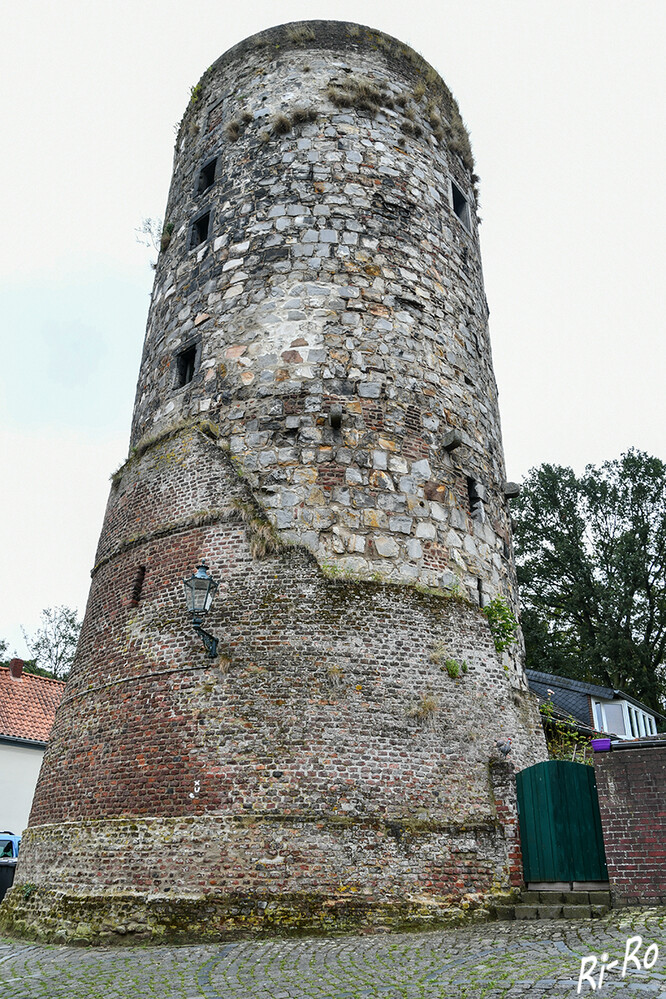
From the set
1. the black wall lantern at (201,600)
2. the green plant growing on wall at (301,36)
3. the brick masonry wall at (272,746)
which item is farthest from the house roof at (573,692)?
the green plant growing on wall at (301,36)

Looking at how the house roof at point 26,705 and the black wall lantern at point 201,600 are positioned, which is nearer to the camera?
the black wall lantern at point 201,600

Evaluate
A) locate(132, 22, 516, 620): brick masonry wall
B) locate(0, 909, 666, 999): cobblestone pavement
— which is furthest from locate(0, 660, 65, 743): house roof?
locate(0, 909, 666, 999): cobblestone pavement

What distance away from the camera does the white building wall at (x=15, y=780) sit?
78.4 ft

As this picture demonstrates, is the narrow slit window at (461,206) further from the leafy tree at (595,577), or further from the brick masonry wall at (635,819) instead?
the leafy tree at (595,577)

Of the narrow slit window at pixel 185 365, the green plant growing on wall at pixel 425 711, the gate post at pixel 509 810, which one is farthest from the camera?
the narrow slit window at pixel 185 365

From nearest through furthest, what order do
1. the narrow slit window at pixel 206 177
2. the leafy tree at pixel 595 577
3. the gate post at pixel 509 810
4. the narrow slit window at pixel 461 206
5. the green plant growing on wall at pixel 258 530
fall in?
1. the gate post at pixel 509 810
2. the green plant growing on wall at pixel 258 530
3. the narrow slit window at pixel 206 177
4. the narrow slit window at pixel 461 206
5. the leafy tree at pixel 595 577

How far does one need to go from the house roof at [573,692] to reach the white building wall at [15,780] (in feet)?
52.7

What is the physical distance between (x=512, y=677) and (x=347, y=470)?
3.50 m

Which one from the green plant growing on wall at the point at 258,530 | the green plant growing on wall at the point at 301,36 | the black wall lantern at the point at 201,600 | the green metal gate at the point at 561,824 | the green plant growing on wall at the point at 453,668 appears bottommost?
the green metal gate at the point at 561,824

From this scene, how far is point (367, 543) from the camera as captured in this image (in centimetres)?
977

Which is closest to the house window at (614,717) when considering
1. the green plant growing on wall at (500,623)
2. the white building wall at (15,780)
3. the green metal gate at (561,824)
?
the green plant growing on wall at (500,623)

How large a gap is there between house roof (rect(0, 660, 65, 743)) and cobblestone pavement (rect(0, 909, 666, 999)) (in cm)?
1774

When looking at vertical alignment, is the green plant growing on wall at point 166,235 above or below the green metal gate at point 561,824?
above

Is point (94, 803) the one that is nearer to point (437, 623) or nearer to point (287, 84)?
point (437, 623)
